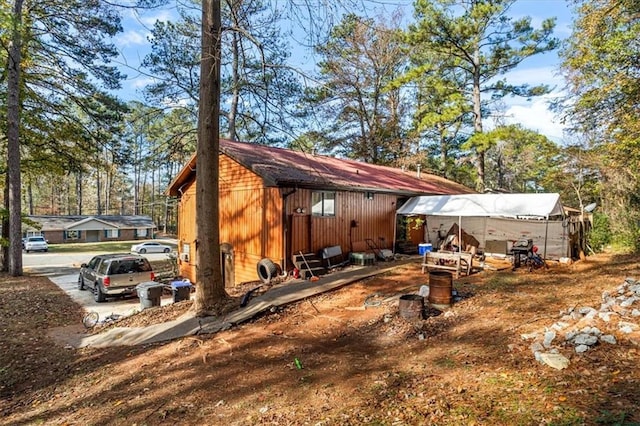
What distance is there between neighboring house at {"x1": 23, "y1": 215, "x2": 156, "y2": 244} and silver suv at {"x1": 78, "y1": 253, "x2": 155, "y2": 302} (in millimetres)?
35126

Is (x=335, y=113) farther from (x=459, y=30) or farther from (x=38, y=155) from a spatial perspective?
(x=38, y=155)

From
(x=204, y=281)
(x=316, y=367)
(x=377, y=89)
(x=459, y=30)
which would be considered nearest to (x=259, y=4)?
(x=204, y=281)

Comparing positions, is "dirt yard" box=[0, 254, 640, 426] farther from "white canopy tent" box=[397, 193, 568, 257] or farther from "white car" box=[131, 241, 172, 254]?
"white car" box=[131, 241, 172, 254]

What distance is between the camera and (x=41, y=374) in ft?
19.9

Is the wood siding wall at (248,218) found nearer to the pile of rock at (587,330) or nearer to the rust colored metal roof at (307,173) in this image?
the rust colored metal roof at (307,173)

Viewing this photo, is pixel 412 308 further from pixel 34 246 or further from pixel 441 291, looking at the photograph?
pixel 34 246

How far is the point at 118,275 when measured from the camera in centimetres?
1200

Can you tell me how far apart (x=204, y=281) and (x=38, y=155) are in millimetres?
14237

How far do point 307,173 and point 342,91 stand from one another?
24.5 ft

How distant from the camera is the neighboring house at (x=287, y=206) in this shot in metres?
11.2

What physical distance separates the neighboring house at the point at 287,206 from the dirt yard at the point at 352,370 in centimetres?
349

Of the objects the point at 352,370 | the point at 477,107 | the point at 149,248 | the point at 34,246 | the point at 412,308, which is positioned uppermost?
the point at 477,107

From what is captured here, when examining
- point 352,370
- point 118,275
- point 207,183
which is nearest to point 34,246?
point 118,275

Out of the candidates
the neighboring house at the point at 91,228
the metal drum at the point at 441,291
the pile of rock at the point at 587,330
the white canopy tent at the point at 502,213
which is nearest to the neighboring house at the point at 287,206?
the white canopy tent at the point at 502,213
